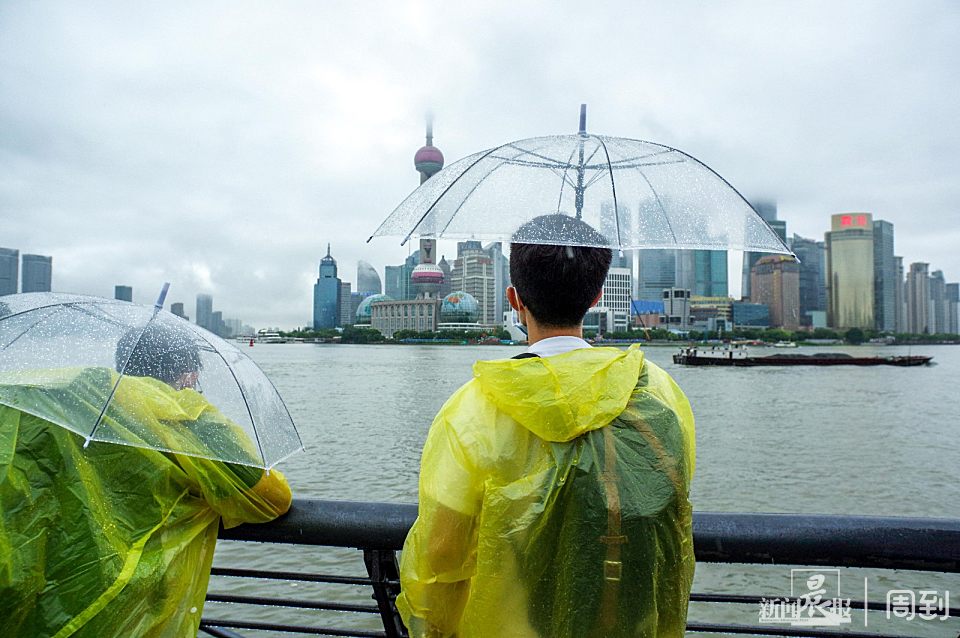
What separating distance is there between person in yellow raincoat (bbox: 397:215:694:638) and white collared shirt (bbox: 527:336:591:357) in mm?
52

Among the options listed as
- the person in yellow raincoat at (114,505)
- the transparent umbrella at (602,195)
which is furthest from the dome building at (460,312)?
the person in yellow raincoat at (114,505)

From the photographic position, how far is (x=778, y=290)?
75438 millimetres

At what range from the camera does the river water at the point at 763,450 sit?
11.4m

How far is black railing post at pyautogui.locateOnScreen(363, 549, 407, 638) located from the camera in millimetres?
1597

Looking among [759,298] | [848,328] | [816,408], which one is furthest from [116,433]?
[848,328]

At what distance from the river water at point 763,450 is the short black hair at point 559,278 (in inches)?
259

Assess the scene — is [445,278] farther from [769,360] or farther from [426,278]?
[769,360]

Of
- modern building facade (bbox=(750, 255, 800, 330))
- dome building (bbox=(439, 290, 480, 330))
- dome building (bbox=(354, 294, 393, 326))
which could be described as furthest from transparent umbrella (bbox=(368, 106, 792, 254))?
dome building (bbox=(354, 294, 393, 326))

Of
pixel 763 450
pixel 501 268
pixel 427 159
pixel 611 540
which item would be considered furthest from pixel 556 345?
pixel 427 159

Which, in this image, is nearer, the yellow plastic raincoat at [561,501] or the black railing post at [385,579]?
the yellow plastic raincoat at [561,501]

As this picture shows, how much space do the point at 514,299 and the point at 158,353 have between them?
86cm

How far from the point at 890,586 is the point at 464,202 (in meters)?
7.94

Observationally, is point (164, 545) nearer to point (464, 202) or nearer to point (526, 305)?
point (526, 305)

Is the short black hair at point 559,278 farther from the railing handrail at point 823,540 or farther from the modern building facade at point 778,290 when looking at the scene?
the modern building facade at point 778,290
